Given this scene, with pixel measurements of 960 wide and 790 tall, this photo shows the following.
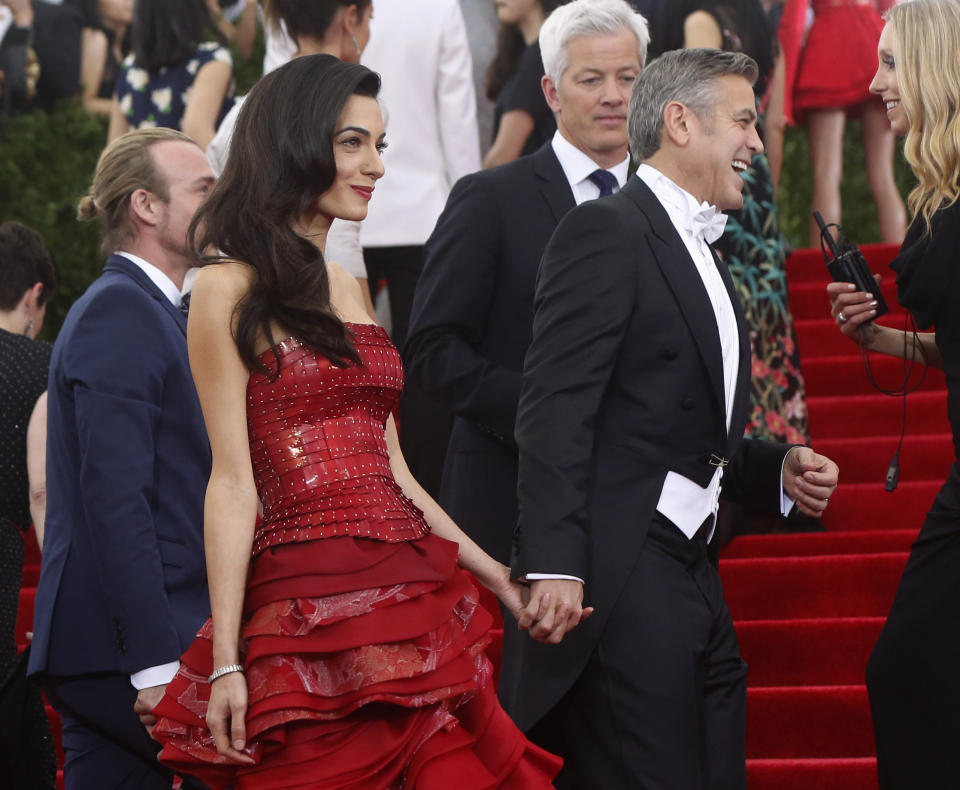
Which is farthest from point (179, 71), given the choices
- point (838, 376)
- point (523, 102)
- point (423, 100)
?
point (838, 376)

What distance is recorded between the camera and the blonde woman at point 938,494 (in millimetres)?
A: 2908

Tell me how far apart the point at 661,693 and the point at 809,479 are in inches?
23.0

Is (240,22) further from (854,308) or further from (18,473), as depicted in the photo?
(854,308)

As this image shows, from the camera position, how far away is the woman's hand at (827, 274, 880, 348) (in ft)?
11.1

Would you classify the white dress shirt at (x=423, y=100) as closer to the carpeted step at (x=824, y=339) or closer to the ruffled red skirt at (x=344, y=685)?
the carpeted step at (x=824, y=339)

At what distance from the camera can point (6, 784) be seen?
3547 millimetres

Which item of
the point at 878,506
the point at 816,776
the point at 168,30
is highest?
the point at 168,30

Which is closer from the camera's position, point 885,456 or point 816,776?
point 816,776

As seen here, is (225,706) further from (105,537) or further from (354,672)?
(105,537)

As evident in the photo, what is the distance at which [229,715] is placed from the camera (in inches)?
96.3

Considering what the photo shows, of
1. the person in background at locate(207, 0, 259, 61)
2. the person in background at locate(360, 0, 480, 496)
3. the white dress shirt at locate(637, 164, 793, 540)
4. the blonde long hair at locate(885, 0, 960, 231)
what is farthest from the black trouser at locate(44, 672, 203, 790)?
the person in background at locate(207, 0, 259, 61)

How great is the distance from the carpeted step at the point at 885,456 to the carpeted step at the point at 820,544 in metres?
0.52

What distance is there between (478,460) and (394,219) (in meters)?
1.87

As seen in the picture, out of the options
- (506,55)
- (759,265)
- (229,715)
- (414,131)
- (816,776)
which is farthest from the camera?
(506,55)
